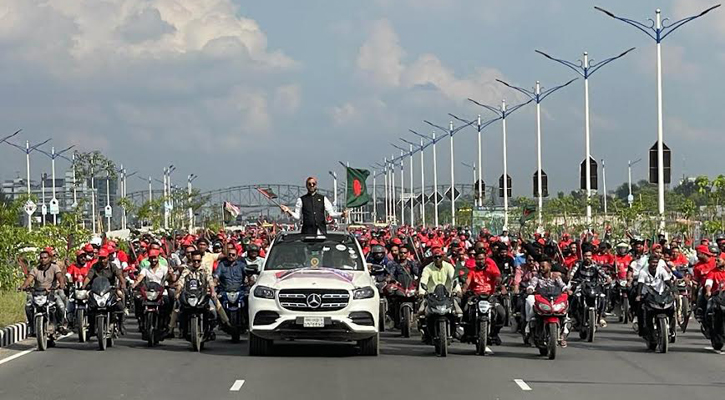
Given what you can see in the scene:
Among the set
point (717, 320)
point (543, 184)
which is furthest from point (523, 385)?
point (543, 184)

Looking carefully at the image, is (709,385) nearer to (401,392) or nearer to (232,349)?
(401,392)

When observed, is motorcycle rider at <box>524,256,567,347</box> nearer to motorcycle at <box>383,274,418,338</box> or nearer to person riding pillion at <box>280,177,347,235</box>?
motorcycle at <box>383,274,418,338</box>

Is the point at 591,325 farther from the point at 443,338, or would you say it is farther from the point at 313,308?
the point at 313,308

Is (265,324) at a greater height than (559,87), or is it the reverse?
(559,87)

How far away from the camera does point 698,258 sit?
24.5 m

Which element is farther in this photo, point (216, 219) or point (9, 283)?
point (216, 219)

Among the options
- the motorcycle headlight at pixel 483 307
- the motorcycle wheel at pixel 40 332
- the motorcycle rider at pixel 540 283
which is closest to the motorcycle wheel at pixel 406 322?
the motorcycle rider at pixel 540 283

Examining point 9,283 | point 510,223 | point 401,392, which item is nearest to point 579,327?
point 401,392

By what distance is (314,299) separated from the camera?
63.5 feet

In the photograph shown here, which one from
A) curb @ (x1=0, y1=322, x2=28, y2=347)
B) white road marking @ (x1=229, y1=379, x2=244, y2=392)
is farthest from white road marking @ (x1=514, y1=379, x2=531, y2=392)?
curb @ (x1=0, y1=322, x2=28, y2=347)

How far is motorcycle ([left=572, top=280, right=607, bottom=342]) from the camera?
22.8m

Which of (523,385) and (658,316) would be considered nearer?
(523,385)

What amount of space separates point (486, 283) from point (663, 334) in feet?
9.10

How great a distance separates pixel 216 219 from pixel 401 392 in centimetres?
8415
